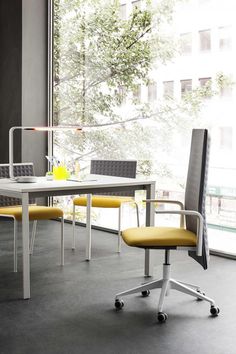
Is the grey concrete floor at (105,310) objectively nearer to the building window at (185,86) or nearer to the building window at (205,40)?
the building window at (185,86)

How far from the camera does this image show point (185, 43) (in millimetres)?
5309

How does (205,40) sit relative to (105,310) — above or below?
above

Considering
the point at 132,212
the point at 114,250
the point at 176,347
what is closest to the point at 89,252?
the point at 114,250

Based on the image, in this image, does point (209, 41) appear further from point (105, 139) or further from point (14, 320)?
point (14, 320)

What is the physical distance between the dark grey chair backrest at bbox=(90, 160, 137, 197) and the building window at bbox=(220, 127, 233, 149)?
2.81ft

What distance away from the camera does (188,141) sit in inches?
211

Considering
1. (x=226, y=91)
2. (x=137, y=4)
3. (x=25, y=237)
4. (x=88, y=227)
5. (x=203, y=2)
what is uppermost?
(x=137, y=4)

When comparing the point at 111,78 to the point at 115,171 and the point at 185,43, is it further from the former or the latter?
the point at 115,171

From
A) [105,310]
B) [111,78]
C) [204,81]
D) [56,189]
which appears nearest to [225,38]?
[204,81]

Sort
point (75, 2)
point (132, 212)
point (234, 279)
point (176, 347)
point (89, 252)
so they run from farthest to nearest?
point (75, 2) → point (132, 212) → point (89, 252) → point (234, 279) → point (176, 347)

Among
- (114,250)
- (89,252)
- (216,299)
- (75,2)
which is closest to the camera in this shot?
(216,299)

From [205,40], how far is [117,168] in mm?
1436

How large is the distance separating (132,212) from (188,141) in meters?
1.05

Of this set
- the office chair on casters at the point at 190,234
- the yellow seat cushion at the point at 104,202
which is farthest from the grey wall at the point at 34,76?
the office chair on casters at the point at 190,234
